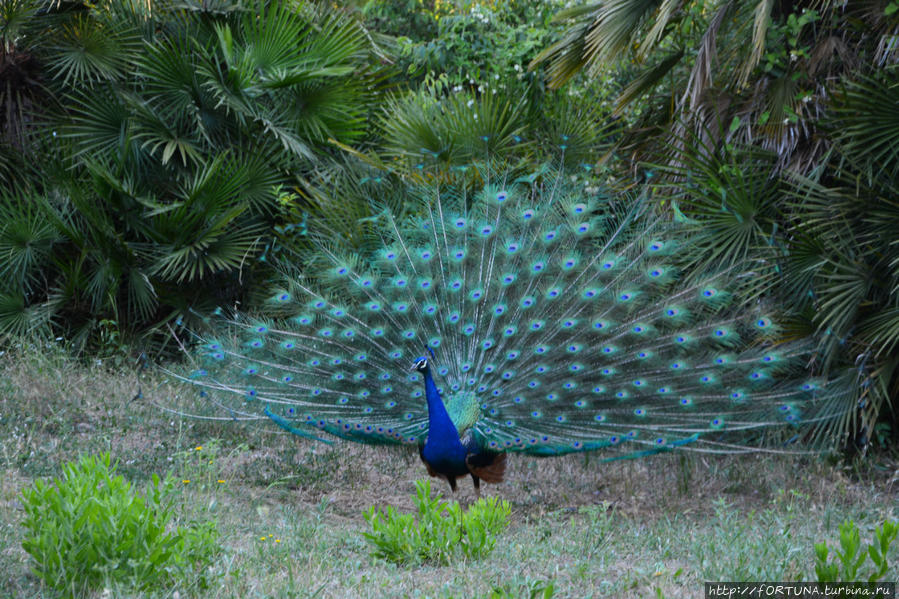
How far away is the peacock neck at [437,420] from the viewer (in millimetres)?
6012

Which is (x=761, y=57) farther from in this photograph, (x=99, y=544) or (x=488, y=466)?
(x=99, y=544)

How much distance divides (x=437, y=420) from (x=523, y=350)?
776 millimetres

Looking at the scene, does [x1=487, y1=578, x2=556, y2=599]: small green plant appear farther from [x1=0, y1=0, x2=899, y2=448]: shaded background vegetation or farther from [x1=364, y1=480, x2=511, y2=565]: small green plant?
[x1=0, y1=0, x2=899, y2=448]: shaded background vegetation

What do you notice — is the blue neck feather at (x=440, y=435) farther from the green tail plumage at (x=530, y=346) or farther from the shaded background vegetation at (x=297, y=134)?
the shaded background vegetation at (x=297, y=134)

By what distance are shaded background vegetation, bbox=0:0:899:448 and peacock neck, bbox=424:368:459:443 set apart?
7.06 ft

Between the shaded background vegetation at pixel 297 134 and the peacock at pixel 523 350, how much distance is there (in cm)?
64

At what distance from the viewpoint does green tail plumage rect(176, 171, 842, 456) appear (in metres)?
6.14

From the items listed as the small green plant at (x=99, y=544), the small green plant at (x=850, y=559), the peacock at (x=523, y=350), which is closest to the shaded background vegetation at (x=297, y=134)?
the peacock at (x=523, y=350)

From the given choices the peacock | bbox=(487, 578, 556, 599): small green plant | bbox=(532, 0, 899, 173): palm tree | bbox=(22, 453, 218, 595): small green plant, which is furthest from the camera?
bbox=(532, 0, 899, 173): palm tree

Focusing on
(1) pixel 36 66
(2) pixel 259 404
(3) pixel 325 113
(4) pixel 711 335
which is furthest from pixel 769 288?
(1) pixel 36 66

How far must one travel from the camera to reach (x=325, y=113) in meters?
9.69

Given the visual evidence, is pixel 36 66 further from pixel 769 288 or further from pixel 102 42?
pixel 769 288

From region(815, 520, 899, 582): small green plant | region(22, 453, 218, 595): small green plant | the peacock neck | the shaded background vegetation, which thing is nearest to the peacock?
the peacock neck

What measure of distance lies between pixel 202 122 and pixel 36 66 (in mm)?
1927
